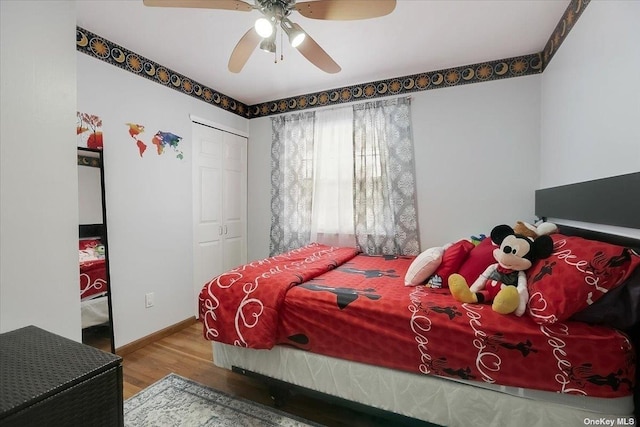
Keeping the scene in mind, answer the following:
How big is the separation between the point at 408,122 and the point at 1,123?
285cm

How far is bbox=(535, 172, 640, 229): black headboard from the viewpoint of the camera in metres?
1.17

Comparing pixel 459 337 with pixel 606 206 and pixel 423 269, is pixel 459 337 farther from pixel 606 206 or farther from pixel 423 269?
pixel 606 206

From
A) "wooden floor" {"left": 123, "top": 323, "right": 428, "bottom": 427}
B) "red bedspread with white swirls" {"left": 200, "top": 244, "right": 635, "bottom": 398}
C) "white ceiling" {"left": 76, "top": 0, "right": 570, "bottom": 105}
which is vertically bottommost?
"wooden floor" {"left": 123, "top": 323, "right": 428, "bottom": 427}

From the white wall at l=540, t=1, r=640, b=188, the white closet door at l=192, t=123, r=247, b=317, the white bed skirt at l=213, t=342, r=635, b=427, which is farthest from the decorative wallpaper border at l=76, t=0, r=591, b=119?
the white bed skirt at l=213, t=342, r=635, b=427

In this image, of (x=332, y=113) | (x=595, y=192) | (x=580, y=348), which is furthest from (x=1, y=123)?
(x=332, y=113)

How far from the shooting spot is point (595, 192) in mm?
1456

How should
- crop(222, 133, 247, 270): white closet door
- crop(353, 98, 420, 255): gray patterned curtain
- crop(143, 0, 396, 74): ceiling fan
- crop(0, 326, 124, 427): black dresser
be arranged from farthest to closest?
crop(222, 133, 247, 270): white closet door, crop(353, 98, 420, 255): gray patterned curtain, crop(143, 0, 396, 74): ceiling fan, crop(0, 326, 124, 427): black dresser

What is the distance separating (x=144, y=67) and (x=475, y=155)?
317 centimetres

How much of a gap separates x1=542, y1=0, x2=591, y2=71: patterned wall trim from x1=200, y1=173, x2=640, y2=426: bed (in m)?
1.07

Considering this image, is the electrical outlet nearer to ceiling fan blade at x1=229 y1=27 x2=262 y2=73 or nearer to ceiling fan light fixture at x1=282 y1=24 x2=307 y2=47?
ceiling fan blade at x1=229 y1=27 x2=262 y2=73

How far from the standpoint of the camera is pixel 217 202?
3.33m

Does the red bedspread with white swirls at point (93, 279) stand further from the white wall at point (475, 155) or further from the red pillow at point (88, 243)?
the white wall at point (475, 155)

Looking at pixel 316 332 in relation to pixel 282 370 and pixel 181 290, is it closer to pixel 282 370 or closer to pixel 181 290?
pixel 282 370

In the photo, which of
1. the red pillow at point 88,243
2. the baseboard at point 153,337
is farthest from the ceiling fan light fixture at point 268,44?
the baseboard at point 153,337
